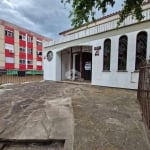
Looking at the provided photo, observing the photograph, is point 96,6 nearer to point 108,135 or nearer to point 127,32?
point 108,135

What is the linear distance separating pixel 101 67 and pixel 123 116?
5717 mm

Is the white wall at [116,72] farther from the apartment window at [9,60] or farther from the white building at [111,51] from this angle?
the apartment window at [9,60]

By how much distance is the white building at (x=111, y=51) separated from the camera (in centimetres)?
749

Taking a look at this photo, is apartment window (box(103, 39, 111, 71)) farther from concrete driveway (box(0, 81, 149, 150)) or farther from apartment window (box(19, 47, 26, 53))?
apartment window (box(19, 47, 26, 53))

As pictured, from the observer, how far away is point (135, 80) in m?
7.63

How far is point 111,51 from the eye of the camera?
28.5 ft

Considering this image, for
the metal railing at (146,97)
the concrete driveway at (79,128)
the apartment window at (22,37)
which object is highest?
the apartment window at (22,37)

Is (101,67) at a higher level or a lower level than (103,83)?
higher

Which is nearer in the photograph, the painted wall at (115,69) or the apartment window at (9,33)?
the painted wall at (115,69)

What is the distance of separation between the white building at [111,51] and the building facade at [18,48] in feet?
54.5

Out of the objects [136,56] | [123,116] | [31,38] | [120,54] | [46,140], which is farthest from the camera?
[31,38]

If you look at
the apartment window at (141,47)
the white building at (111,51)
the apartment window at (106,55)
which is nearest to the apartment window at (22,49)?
the white building at (111,51)

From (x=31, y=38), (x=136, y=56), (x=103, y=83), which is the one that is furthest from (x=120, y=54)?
(x=31, y=38)

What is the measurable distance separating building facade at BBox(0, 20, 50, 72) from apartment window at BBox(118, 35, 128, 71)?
21.1m
